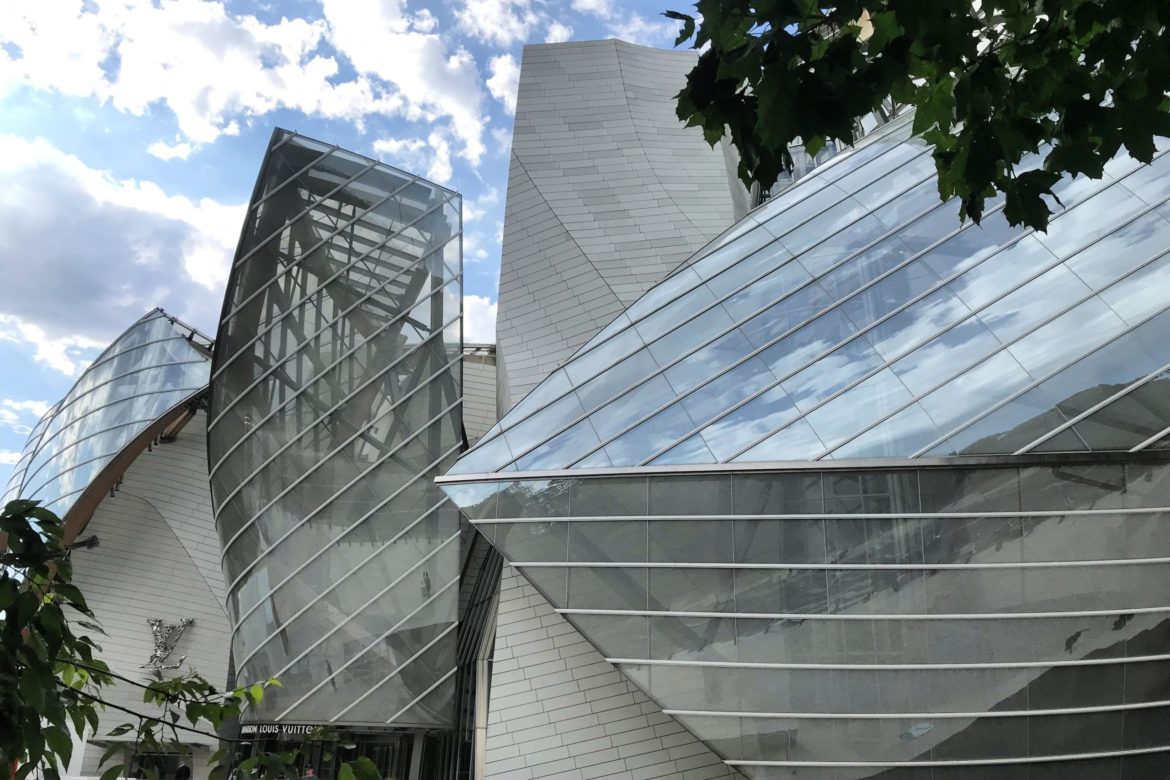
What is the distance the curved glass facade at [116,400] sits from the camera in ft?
86.3

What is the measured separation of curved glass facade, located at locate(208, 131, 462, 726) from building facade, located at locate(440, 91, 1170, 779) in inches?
169

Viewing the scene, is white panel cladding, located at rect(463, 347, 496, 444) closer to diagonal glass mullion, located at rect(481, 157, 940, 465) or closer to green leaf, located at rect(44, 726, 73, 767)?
diagonal glass mullion, located at rect(481, 157, 940, 465)

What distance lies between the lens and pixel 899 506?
40.4ft

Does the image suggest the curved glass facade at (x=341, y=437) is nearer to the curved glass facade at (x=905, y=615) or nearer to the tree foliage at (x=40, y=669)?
the curved glass facade at (x=905, y=615)

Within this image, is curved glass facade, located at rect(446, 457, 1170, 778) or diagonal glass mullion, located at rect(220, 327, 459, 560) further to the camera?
diagonal glass mullion, located at rect(220, 327, 459, 560)

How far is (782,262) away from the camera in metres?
15.2

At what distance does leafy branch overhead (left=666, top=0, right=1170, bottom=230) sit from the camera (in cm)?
386

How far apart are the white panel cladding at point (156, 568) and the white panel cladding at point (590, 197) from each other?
1164 cm

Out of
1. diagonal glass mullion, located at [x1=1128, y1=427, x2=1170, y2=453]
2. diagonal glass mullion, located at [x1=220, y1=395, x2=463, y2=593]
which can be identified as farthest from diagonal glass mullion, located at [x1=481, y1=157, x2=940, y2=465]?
diagonal glass mullion, located at [x1=220, y1=395, x2=463, y2=593]

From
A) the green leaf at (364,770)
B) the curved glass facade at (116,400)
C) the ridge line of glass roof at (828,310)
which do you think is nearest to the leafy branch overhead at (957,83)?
the green leaf at (364,770)

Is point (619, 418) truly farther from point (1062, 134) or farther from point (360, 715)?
point (1062, 134)

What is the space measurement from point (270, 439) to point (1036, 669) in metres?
14.6

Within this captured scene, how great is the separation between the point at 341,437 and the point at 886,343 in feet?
36.1

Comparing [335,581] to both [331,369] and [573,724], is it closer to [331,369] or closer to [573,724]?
[331,369]
